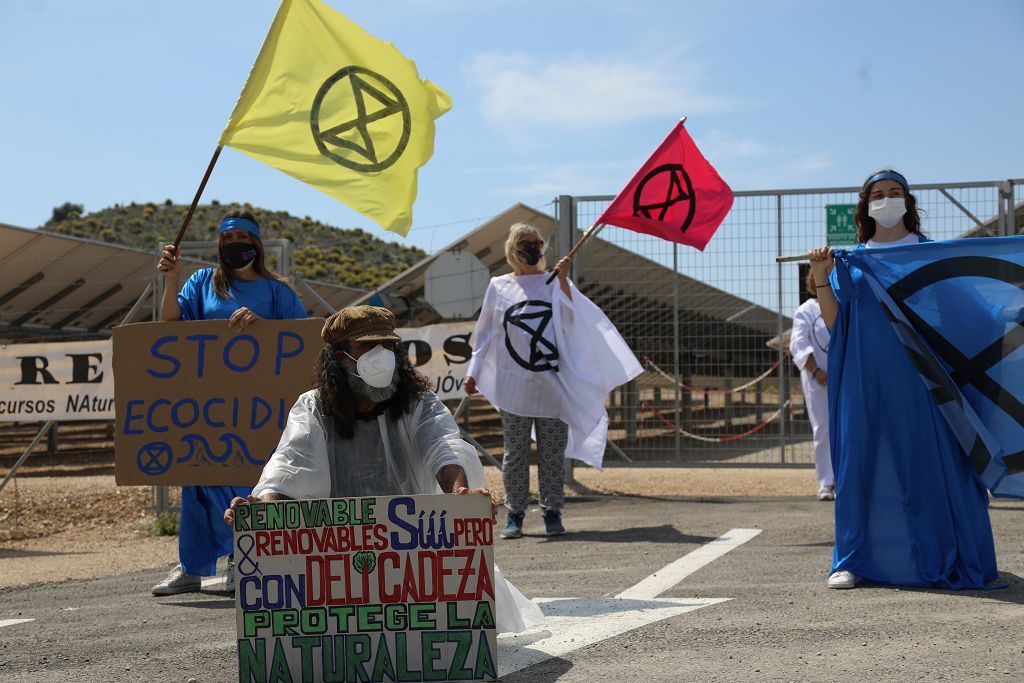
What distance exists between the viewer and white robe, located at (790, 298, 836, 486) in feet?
35.1

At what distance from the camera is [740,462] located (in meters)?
12.2

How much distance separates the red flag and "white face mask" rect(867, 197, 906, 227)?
2181mm

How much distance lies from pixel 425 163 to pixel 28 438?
18508 mm

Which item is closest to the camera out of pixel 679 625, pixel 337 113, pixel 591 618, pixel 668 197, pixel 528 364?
pixel 679 625

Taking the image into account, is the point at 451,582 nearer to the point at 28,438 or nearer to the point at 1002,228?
the point at 1002,228

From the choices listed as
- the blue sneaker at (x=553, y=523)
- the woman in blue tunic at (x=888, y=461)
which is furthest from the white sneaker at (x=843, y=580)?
the blue sneaker at (x=553, y=523)

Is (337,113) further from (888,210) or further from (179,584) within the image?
(888,210)

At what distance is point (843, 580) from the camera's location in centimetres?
592

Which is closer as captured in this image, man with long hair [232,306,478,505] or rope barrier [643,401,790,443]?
man with long hair [232,306,478,505]

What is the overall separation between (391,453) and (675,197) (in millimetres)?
4082

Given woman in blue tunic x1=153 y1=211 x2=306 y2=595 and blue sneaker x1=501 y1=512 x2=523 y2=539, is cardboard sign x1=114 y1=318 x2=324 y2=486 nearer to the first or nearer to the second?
woman in blue tunic x1=153 y1=211 x2=306 y2=595

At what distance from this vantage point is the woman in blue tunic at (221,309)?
679 centimetres

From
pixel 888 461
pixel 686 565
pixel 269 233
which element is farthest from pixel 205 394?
pixel 269 233

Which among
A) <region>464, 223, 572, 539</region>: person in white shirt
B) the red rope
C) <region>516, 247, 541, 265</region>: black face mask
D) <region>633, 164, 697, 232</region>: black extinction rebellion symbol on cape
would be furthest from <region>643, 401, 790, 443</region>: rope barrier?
<region>633, 164, 697, 232</region>: black extinction rebellion symbol on cape
